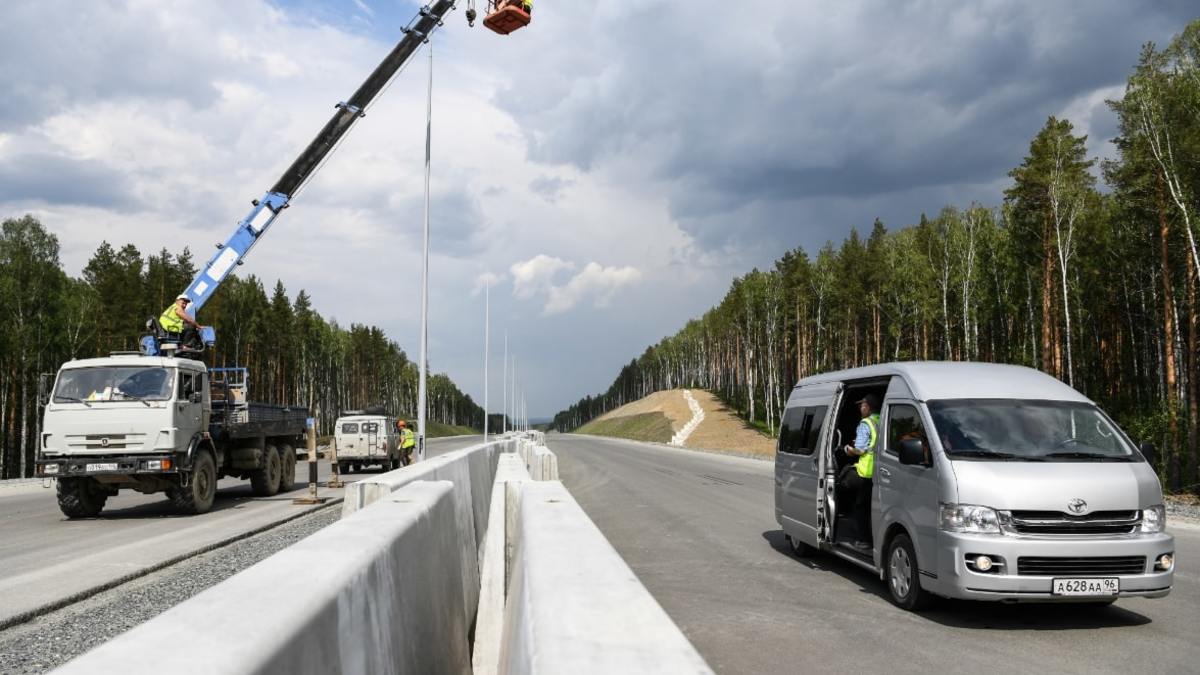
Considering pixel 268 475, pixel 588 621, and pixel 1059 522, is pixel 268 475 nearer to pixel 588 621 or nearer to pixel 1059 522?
pixel 1059 522

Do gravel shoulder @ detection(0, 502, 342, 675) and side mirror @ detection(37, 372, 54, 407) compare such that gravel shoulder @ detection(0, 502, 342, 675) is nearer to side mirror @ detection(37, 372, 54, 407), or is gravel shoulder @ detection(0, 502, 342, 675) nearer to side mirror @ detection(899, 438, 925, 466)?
side mirror @ detection(37, 372, 54, 407)

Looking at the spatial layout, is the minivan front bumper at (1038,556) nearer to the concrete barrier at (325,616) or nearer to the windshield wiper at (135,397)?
the concrete barrier at (325,616)

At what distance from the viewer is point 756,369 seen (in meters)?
102

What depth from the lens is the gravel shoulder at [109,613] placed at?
20.8 feet

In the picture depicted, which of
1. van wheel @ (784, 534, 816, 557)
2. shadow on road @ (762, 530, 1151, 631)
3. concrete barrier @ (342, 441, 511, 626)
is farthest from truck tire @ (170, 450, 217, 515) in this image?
shadow on road @ (762, 530, 1151, 631)

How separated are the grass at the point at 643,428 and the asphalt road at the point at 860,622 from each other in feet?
231

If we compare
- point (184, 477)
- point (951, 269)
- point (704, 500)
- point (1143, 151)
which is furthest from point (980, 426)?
point (951, 269)

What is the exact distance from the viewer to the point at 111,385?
617 inches

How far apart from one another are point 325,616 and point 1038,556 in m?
6.27

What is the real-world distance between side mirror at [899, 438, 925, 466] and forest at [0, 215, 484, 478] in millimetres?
46711

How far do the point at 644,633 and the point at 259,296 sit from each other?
267ft

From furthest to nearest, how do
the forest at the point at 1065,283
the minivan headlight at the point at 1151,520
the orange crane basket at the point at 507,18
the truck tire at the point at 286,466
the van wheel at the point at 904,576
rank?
the forest at the point at 1065,283 < the orange crane basket at the point at 507,18 < the truck tire at the point at 286,466 < the van wheel at the point at 904,576 < the minivan headlight at the point at 1151,520

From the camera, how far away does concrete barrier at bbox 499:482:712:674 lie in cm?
185

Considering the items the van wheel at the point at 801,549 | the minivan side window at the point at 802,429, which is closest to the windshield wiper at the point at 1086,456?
the minivan side window at the point at 802,429
